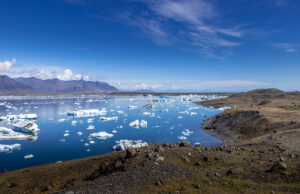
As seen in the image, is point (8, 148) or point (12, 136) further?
point (12, 136)

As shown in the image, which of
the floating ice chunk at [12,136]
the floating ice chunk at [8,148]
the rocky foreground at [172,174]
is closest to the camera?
the rocky foreground at [172,174]

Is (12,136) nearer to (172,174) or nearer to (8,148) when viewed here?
(8,148)

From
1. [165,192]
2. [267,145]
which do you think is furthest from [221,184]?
[267,145]

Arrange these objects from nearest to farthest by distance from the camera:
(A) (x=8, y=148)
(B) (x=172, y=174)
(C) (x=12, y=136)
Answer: (B) (x=172, y=174) → (A) (x=8, y=148) → (C) (x=12, y=136)

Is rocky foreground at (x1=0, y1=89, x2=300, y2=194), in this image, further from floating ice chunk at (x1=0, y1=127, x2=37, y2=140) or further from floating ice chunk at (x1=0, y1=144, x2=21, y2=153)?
floating ice chunk at (x1=0, y1=127, x2=37, y2=140)

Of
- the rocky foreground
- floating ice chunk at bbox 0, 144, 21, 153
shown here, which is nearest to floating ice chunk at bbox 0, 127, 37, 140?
floating ice chunk at bbox 0, 144, 21, 153

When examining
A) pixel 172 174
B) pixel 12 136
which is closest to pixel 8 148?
pixel 12 136

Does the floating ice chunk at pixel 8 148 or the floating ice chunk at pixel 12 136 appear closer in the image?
the floating ice chunk at pixel 8 148

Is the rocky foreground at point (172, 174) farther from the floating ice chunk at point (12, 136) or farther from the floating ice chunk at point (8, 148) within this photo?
the floating ice chunk at point (12, 136)

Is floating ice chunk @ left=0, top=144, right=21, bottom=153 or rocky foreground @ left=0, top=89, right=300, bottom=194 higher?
rocky foreground @ left=0, top=89, right=300, bottom=194

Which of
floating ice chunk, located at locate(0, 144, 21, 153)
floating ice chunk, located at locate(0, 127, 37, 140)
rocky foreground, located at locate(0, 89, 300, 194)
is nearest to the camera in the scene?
rocky foreground, located at locate(0, 89, 300, 194)

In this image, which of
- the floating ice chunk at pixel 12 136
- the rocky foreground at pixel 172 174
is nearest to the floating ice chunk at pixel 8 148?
the floating ice chunk at pixel 12 136

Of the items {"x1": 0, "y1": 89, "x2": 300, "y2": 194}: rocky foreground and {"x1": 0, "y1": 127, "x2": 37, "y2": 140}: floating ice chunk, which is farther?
{"x1": 0, "y1": 127, "x2": 37, "y2": 140}: floating ice chunk

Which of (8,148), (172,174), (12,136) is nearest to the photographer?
(172,174)
